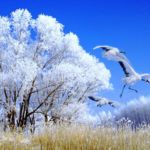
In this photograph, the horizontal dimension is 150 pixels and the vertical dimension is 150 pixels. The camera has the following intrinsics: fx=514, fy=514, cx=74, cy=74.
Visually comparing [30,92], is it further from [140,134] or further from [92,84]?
[140,134]

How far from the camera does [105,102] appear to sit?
2539 centimetres

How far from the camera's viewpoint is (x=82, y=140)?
33.2 feet

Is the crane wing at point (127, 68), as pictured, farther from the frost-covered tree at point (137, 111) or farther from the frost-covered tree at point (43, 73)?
the frost-covered tree at point (43, 73)

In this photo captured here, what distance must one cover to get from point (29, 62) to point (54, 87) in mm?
2082

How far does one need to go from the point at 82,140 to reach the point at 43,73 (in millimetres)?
20623

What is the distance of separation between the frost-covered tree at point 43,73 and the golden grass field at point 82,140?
17027mm

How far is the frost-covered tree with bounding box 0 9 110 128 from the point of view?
29.2 meters

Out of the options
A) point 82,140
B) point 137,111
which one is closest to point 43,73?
point 137,111

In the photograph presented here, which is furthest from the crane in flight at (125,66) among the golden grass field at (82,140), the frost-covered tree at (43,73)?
the frost-covered tree at (43,73)

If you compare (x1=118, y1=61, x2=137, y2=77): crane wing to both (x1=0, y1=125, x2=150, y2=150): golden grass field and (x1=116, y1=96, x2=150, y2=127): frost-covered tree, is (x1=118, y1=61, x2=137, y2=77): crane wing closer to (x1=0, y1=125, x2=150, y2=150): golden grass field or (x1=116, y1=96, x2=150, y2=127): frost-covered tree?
(x1=116, y1=96, x2=150, y2=127): frost-covered tree

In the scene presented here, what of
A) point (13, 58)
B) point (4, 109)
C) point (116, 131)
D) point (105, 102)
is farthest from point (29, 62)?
point (116, 131)

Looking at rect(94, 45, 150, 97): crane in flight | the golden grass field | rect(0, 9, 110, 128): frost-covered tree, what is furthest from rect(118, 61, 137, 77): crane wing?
rect(0, 9, 110, 128): frost-covered tree

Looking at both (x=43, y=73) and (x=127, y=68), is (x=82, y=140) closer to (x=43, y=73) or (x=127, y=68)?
(x=127, y=68)

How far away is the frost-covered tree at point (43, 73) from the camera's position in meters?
29.2
